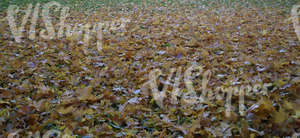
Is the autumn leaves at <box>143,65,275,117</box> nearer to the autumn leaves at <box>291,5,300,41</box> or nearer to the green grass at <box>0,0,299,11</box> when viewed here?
the autumn leaves at <box>291,5,300,41</box>

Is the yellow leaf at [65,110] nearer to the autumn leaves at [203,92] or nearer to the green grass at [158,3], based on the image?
the autumn leaves at [203,92]

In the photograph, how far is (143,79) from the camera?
9.82ft

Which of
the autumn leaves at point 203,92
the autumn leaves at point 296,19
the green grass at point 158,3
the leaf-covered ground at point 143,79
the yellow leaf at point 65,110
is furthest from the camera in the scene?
the green grass at point 158,3

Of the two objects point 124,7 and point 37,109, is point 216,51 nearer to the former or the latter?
point 37,109

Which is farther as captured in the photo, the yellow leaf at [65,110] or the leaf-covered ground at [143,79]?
the yellow leaf at [65,110]

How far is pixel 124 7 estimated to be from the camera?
871 centimetres

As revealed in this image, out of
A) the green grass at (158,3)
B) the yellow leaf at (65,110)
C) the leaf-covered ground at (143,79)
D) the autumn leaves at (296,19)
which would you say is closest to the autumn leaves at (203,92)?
the leaf-covered ground at (143,79)

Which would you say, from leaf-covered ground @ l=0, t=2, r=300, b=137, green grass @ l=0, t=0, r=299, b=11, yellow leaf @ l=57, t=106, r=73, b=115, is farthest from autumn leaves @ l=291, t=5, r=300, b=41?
yellow leaf @ l=57, t=106, r=73, b=115


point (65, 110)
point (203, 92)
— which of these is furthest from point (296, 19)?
point (65, 110)

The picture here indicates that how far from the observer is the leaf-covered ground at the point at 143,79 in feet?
6.86

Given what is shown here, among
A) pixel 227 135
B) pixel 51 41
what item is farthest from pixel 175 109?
pixel 51 41

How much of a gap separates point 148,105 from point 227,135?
Answer: 3.08 ft

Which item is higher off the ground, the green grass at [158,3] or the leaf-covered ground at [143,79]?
the green grass at [158,3]

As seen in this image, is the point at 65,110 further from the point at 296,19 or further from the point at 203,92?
the point at 296,19
